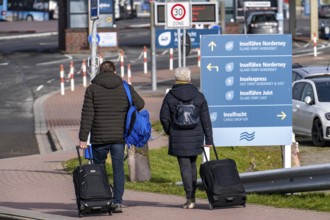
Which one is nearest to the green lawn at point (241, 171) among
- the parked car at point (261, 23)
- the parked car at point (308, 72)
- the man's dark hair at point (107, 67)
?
the man's dark hair at point (107, 67)

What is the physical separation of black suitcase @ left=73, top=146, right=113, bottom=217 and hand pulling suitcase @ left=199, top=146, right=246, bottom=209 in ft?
3.57

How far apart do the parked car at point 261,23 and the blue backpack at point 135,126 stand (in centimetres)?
4873

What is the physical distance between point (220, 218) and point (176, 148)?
1105 millimetres

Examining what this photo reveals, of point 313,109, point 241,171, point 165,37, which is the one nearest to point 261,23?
point 165,37

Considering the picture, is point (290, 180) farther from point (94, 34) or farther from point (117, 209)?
point (94, 34)

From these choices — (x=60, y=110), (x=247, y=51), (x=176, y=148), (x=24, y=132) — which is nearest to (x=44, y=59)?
(x=60, y=110)

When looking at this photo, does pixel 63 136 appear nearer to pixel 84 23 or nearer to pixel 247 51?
pixel 247 51

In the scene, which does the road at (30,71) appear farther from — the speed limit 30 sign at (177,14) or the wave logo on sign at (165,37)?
the wave logo on sign at (165,37)

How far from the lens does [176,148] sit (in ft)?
42.4

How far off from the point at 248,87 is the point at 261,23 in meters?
46.2

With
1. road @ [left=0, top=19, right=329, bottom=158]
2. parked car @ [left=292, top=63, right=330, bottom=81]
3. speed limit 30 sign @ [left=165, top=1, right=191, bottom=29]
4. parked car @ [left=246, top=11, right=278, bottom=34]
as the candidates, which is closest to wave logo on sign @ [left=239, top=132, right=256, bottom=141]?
speed limit 30 sign @ [left=165, top=1, right=191, bottom=29]

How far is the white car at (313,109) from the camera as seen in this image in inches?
927

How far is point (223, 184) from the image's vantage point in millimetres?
12562

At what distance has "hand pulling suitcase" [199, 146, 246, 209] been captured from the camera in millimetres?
12555
